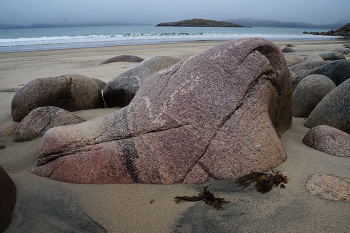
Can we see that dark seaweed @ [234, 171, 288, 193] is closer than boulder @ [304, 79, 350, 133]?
Yes

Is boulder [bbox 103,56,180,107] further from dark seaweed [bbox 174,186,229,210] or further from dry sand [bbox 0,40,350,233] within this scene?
dark seaweed [bbox 174,186,229,210]

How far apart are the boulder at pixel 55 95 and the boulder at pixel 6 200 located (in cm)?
234

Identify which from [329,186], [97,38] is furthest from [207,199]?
[97,38]

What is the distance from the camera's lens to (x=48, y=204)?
220 cm

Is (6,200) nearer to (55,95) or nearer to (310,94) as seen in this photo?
(55,95)

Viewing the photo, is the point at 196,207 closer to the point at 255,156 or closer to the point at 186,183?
the point at 186,183

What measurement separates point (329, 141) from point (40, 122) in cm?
358

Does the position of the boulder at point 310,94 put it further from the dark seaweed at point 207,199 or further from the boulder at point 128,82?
the dark seaweed at point 207,199

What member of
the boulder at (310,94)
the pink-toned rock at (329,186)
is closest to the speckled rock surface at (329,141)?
the pink-toned rock at (329,186)

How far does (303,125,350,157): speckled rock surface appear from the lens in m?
2.77

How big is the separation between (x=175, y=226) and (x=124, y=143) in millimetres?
903

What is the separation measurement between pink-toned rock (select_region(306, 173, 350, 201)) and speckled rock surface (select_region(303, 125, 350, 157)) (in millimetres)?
542

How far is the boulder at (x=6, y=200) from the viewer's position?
6.37 ft

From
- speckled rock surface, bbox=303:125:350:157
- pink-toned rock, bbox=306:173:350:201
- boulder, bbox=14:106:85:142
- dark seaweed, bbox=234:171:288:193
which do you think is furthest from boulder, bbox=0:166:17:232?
speckled rock surface, bbox=303:125:350:157
